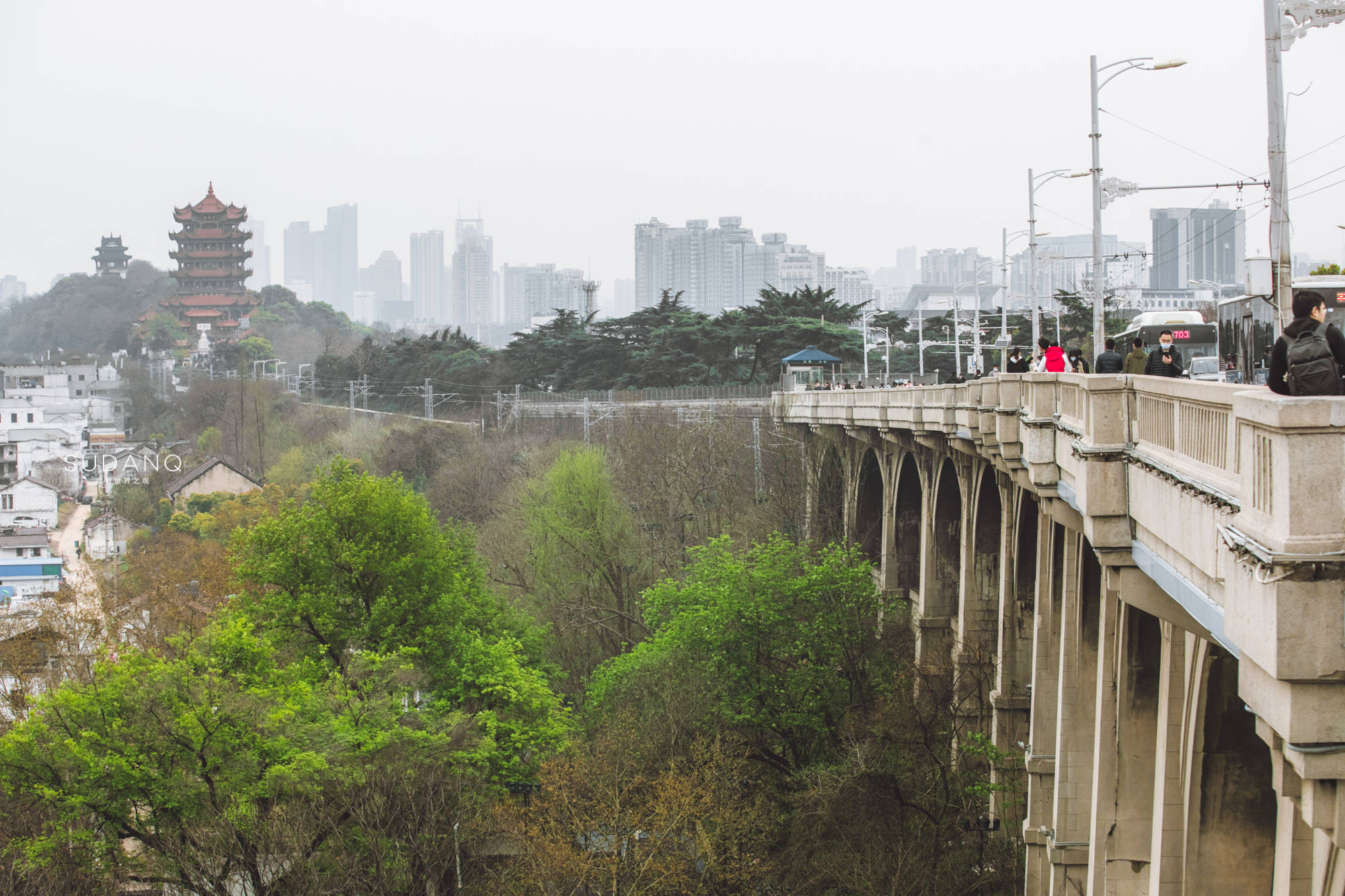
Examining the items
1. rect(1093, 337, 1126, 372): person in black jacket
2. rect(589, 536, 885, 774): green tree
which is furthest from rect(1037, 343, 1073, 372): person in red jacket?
rect(589, 536, 885, 774): green tree

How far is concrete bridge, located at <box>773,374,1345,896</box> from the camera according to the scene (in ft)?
19.6

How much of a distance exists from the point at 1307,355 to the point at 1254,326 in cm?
1809

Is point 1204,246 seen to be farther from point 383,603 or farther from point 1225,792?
point 1225,792

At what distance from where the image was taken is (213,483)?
86.8 m

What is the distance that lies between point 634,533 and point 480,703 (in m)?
20.2

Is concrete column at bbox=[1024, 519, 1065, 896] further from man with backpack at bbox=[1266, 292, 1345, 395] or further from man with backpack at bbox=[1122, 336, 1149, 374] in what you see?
man with backpack at bbox=[1266, 292, 1345, 395]

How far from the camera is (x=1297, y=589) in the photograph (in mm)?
5945

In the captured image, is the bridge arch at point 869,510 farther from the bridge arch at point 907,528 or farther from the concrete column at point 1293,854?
the concrete column at point 1293,854

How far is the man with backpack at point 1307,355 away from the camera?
6488 millimetres

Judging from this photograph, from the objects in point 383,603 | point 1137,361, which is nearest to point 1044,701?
point 1137,361

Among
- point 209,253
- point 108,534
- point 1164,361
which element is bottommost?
point 108,534

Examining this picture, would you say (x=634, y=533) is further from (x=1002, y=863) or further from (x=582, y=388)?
(x=582, y=388)

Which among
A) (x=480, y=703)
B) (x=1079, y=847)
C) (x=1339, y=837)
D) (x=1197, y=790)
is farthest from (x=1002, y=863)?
(x=1339, y=837)

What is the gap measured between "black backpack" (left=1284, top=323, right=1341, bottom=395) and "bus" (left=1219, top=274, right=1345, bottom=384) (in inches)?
455
